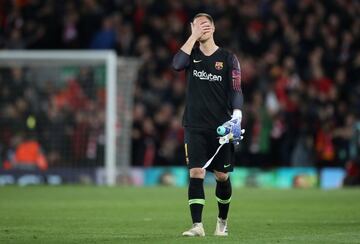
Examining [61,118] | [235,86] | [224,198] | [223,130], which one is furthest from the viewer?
[61,118]

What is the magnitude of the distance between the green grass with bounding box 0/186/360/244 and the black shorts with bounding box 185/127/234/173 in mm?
834

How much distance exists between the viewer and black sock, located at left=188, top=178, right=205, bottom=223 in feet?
36.1

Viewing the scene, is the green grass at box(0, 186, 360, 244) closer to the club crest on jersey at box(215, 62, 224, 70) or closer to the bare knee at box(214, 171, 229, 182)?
the bare knee at box(214, 171, 229, 182)

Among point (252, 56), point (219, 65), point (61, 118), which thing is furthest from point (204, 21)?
point (252, 56)

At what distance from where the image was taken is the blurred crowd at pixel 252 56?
1051 inches

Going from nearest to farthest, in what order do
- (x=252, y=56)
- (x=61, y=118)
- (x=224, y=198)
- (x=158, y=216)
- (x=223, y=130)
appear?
1. (x=223, y=130)
2. (x=224, y=198)
3. (x=158, y=216)
4. (x=61, y=118)
5. (x=252, y=56)

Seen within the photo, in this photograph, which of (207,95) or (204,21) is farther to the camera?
(207,95)

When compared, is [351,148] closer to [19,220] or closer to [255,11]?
[255,11]

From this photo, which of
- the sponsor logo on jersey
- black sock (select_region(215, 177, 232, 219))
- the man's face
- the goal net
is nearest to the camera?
the man's face

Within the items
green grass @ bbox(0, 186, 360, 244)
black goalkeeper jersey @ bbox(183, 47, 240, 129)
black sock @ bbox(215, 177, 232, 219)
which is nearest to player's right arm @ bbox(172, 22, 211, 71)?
black goalkeeper jersey @ bbox(183, 47, 240, 129)

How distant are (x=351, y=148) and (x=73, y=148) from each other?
7.67 meters

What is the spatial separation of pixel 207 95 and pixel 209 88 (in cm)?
8

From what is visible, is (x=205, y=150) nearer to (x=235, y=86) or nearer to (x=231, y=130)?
(x=231, y=130)

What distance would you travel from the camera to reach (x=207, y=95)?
11.3m
